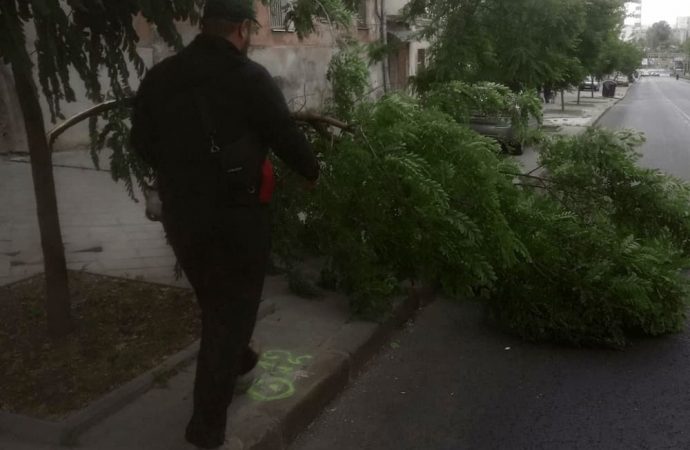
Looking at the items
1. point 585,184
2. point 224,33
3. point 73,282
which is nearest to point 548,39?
point 585,184

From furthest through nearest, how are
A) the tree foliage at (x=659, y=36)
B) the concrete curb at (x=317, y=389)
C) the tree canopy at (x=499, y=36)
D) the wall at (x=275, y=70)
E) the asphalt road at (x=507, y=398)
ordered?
1. the tree foliage at (x=659, y=36)
2. the wall at (x=275, y=70)
3. the tree canopy at (x=499, y=36)
4. the asphalt road at (x=507, y=398)
5. the concrete curb at (x=317, y=389)

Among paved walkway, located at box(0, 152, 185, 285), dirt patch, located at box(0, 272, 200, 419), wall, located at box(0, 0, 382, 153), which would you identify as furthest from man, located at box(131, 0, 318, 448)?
wall, located at box(0, 0, 382, 153)

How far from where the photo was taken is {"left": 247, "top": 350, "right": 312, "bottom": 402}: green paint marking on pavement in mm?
3742

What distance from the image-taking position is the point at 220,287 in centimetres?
291

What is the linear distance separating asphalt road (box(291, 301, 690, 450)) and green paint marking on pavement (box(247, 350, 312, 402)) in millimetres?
250

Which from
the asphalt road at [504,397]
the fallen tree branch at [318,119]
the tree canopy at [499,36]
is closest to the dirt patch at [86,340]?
the asphalt road at [504,397]

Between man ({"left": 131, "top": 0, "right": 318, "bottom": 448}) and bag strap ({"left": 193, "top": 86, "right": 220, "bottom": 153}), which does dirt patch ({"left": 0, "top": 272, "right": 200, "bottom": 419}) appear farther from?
bag strap ({"left": 193, "top": 86, "right": 220, "bottom": 153})

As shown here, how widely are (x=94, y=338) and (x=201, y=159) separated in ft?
6.52

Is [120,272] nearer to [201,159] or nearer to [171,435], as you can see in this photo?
[171,435]

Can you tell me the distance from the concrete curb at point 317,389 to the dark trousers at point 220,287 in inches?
9.7

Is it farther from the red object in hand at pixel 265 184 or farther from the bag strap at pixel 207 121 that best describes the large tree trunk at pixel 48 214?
the red object in hand at pixel 265 184

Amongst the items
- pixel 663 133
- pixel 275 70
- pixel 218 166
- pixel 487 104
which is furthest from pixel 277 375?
pixel 663 133

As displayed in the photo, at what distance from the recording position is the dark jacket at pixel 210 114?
2.77 meters

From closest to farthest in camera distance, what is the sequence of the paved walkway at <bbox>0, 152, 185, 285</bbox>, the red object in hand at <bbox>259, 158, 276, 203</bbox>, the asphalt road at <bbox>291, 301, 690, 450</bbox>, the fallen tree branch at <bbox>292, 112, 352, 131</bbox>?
the red object in hand at <bbox>259, 158, 276, 203</bbox>, the asphalt road at <bbox>291, 301, 690, 450</bbox>, the fallen tree branch at <bbox>292, 112, 352, 131</bbox>, the paved walkway at <bbox>0, 152, 185, 285</bbox>
